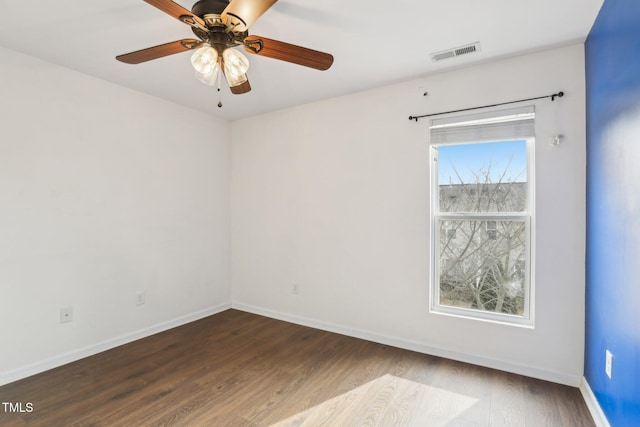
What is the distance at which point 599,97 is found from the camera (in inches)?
74.9

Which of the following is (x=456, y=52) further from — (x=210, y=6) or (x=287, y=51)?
(x=210, y=6)

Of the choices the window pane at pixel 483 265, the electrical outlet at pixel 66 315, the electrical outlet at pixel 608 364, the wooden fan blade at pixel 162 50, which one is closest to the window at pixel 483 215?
the window pane at pixel 483 265

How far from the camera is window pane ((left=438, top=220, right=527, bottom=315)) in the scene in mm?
2551

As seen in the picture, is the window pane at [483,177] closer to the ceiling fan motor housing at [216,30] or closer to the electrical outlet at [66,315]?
the ceiling fan motor housing at [216,30]

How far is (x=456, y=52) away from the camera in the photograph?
237cm

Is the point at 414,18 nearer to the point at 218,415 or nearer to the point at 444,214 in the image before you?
the point at 444,214

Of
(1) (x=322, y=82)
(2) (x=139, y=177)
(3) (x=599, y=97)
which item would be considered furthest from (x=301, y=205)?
(3) (x=599, y=97)

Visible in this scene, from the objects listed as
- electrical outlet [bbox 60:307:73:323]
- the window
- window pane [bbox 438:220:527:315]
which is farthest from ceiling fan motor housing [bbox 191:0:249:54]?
electrical outlet [bbox 60:307:73:323]

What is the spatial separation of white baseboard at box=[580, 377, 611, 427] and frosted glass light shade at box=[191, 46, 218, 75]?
2923 mm

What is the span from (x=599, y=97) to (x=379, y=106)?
64.5 inches

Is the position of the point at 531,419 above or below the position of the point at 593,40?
below

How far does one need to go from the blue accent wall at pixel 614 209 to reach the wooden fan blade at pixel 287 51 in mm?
1455

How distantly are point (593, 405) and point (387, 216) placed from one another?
6.22 ft

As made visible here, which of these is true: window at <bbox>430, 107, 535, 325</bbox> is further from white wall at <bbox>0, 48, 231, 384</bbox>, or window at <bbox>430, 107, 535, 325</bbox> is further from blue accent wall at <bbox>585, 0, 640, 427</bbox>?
white wall at <bbox>0, 48, 231, 384</bbox>
